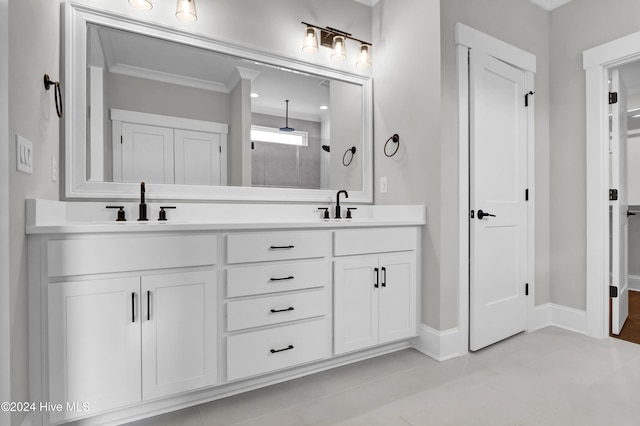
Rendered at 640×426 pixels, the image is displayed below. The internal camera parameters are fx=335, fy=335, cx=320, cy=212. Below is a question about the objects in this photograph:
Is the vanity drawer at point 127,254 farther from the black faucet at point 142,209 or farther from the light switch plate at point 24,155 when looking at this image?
the black faucet at point 142,209

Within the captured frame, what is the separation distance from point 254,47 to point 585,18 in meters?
2.48

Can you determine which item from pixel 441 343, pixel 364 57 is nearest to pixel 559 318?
pixel 441 343

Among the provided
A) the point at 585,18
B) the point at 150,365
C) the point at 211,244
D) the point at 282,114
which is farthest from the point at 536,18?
the point at 150,365

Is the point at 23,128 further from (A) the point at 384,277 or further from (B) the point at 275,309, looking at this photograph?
(A) the point at 384,277

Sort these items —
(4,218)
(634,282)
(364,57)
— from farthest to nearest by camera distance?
(634,282)
(364,57)
(4,218)

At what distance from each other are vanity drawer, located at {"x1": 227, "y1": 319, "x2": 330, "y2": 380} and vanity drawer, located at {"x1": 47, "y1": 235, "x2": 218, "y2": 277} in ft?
1.44

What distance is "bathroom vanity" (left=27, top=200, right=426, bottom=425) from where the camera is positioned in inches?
50.8

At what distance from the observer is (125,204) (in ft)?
6.09

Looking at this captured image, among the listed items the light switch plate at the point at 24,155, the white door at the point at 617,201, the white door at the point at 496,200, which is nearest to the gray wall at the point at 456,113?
the white door at the point at 496,200

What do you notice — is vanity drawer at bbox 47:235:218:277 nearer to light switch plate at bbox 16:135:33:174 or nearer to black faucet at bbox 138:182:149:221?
light switch plate at bbox 16:135:33:174

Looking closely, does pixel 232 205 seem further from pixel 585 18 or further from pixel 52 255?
pixel 585 18

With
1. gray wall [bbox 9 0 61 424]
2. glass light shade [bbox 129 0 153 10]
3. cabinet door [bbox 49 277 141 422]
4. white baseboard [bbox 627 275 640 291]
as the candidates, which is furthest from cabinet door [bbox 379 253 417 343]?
white baseboard [bbox 627 275 640 291]

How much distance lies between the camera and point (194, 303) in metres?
1.51

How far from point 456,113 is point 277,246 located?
143 centimetres
